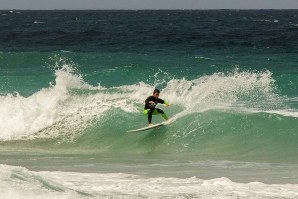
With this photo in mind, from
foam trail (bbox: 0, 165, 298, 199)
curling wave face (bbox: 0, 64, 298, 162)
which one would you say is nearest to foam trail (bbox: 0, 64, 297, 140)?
curling wave face (bbox: 0, 64, 298, 162)

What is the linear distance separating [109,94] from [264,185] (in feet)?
34.3

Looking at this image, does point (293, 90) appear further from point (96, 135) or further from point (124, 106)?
point (96, 135)

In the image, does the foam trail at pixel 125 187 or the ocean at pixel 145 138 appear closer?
the foam trail at pixel 125 187

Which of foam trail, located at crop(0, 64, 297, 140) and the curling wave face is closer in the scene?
the curling wave face

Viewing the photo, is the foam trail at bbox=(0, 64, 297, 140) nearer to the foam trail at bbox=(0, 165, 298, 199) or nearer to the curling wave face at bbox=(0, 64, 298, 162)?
the curling wave face at bbox=(0, 64, 298, 162)

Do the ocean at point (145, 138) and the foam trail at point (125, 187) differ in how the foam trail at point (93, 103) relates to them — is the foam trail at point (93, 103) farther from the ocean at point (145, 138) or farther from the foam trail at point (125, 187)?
the foam trail at point (125, 187)

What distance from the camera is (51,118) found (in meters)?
21.0

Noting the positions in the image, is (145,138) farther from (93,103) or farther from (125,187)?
(125,187)

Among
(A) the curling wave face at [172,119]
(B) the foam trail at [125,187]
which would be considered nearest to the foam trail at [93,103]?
(A) the curling wave face at [172,119]

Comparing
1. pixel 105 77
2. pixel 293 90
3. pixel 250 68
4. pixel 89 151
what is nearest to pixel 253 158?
pixel 89 151

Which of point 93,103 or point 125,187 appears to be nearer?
point 125,187

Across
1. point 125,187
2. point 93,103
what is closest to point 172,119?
point 93,103

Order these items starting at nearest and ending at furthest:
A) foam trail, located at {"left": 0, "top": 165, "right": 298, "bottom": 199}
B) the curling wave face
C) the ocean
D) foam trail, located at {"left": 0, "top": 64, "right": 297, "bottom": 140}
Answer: foam trail, located at {"left": 0, "top": 165, "right": 298, "bottom": 199} → the ocean → the curling wave face → foam trail, located at {"left": 0, "top": 64, "right": 297, "bottom": 140}

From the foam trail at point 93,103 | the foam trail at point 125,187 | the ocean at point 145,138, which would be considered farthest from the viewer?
the foam trail at point 93,103
